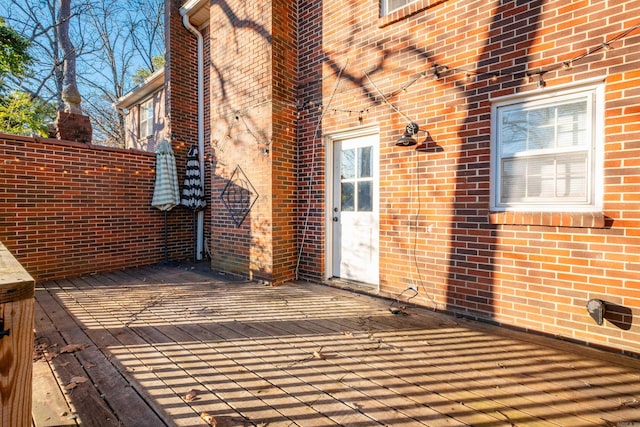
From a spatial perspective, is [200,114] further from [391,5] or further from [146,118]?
[391,5]

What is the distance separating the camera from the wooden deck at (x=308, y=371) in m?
1.68

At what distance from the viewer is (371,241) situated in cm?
388

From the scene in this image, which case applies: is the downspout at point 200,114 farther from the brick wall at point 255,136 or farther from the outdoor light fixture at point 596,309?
the outdoor light fixture at point 596,309

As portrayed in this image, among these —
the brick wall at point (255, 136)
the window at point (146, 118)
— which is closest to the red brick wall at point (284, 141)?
the brick wall at point (255, 136)

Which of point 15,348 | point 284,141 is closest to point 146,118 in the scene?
point 284,141

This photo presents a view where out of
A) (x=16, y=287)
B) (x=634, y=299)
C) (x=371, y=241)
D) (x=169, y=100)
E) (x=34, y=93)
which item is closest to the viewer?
(x=16, y=287)

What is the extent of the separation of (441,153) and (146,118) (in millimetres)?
9070

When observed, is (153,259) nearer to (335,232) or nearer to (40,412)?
(335,232)

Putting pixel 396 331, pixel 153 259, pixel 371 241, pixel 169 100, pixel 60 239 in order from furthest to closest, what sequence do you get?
pixel 169 100 < pixel 153 259 < pixel 60 239 < pixel 371 241 < pixel 396 331

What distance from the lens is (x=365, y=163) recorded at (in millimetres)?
3926

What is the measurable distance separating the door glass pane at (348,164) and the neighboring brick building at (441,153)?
19mm

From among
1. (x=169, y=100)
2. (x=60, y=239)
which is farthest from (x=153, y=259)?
(x=169, y=100)

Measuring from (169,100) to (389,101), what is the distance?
15.6 ft

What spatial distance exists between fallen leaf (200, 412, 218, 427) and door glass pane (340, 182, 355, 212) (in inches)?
113
